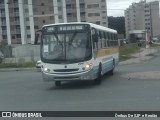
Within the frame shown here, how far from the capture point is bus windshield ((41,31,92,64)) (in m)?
18.5

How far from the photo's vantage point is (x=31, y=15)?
99438 millimetres

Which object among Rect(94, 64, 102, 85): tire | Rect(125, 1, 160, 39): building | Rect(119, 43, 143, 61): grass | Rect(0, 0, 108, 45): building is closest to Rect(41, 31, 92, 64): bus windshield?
Rect(94, 64, 102, 85): tire

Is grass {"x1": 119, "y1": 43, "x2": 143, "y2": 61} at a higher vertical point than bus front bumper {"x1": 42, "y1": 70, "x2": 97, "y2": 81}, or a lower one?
lower

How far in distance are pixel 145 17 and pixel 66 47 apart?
13908 centimetres

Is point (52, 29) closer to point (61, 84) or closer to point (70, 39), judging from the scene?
point (70, 39)

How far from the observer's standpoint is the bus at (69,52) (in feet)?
60.6

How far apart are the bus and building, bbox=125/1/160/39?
11652 cm

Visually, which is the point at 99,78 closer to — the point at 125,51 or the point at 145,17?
the point at 125,51

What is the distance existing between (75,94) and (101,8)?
98122 millimetres

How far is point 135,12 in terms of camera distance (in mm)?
161750

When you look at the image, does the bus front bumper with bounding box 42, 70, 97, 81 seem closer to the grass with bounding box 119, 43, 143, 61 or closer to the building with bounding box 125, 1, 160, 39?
the grass with bounding box 119, 43, 143, 61

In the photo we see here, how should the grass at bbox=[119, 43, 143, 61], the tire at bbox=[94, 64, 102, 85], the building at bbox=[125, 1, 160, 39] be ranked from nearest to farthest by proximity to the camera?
the tire at bbox=[94, 64, 102, 85] < the grass at bbox=[119, 43, 143, 61] < the building at bbox=[125, 1, 160, 39]

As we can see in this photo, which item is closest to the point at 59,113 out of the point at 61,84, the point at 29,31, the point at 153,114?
the point at 153,114

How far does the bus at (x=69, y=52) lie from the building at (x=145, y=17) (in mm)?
116516
